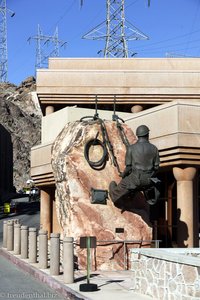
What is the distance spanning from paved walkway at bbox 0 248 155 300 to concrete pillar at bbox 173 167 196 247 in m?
5.22

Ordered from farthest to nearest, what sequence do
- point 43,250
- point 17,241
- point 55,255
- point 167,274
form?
point 17,241, point 43,250, point 55,255, point 167,274

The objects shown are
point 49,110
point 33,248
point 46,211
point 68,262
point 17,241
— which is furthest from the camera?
point 49,110

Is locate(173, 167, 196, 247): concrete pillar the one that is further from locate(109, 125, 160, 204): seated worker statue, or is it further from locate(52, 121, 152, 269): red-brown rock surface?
locate(109, 125, 160, 204): seated worker statue

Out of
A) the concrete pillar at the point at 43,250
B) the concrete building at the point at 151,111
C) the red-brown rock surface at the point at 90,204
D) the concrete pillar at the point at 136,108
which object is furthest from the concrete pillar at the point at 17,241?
the concrete pillar at the point at 136,108

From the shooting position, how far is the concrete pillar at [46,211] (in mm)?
30406

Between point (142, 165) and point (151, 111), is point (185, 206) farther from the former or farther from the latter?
point (142, 165)

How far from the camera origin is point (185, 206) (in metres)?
19.0

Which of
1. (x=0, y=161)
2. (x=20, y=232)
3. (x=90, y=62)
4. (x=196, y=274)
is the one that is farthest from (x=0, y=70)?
(x=196, y=274)

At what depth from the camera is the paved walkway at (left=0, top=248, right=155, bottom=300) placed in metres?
10.4

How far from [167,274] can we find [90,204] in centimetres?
562

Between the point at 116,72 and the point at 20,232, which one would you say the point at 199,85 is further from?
the point at 20,232

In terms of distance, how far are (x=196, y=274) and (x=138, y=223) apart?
6.69 m

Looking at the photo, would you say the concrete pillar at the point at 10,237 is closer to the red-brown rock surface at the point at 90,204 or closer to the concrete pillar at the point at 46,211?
the red-brown rock surface at the point at 90,204

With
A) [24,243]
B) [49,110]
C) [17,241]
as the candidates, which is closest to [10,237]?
[17,241]
